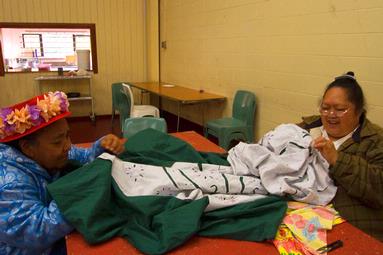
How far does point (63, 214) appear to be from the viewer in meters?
1.04

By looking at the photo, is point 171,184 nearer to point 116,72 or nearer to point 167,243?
point 167,243

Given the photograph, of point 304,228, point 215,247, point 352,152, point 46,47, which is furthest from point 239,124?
point 46,47

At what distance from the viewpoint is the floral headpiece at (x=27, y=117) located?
1122 millimetres

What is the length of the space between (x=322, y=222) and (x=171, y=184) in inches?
22.6

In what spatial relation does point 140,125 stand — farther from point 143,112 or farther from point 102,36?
point 102,36

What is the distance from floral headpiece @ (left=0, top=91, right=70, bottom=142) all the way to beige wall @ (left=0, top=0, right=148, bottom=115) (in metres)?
5.24

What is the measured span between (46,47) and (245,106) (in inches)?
167

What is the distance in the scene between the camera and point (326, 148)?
1.35 metres

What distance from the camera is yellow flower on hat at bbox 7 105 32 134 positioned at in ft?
3.67

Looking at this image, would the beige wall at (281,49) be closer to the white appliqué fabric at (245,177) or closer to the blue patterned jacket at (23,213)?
the white appliqué fabric at (245,177)

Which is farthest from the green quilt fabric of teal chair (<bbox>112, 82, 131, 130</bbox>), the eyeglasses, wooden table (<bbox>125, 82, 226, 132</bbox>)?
teal chair (<bbox>112, 82, 131, 130</bbox>)

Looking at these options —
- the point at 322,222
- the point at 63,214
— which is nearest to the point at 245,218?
the point at 322,222

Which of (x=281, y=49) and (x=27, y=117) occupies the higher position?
(x=281, y=49)

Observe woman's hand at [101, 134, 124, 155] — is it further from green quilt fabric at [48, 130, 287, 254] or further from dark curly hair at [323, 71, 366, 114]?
dark curly hair at [323, 71, 366, 114]
